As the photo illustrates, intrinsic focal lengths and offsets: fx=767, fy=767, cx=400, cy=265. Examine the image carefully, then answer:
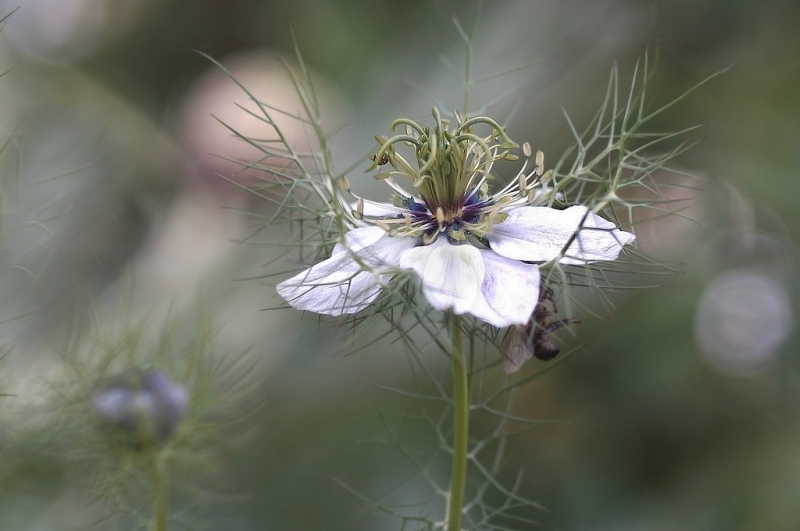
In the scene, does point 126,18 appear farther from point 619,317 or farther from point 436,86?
point 619,317

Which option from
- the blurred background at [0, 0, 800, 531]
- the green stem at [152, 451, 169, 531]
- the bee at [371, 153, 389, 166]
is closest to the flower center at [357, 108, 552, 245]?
the bee at [371, 153, 389, 166]

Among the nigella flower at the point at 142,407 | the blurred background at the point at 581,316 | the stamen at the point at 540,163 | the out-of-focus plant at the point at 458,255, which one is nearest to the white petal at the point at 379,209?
the out-of-focus plant at the point at 458,255

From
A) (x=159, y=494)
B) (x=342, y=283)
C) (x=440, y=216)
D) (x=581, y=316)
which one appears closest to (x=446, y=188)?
(x=440, y=216)

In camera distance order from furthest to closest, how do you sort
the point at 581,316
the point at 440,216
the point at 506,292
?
1. the point at 581,316
2. the point at 440,216
3. the point at 506,292

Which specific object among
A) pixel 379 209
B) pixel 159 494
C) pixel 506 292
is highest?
pixel 379 209

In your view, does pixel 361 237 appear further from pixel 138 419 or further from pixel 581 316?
pixel 581 316

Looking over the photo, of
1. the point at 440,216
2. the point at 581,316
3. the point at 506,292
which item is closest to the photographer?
the point at 506,292

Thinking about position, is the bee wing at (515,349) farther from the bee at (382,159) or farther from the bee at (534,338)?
the bee at (382,159)
